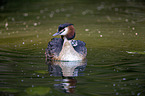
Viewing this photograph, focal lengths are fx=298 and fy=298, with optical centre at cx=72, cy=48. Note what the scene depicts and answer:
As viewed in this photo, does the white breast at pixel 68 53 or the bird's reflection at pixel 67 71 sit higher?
the white breast at pixel 68 53

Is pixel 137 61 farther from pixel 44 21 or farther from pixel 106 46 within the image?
pixel 44 21

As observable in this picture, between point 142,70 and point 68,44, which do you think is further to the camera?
point 68,44

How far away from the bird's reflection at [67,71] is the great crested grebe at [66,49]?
8.3 inches

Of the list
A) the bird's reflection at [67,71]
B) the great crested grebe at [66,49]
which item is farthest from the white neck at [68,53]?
the bird's reflection at [67,71]

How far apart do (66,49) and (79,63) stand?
572 millimetres

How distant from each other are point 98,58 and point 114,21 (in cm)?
724

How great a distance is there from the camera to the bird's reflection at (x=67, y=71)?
21.7ft

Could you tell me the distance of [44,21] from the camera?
54.3 ft

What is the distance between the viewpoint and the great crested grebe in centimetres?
871

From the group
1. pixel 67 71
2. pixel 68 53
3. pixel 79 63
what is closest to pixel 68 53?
pixel 68 53

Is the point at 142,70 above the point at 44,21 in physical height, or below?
below

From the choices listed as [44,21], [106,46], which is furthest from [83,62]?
[44,21]

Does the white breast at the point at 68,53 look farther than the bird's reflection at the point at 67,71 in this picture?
Yes

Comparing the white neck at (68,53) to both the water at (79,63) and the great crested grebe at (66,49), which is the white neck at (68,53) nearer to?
the great crested grebe at (66,49)
